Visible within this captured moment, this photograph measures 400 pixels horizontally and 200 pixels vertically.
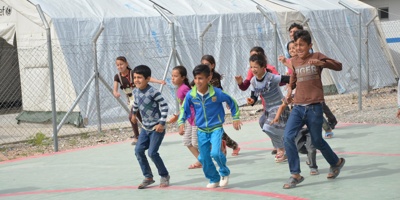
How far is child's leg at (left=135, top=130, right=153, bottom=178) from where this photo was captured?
335 inches

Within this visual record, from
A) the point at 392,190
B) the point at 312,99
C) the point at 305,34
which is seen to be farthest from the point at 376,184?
the point at 305,34

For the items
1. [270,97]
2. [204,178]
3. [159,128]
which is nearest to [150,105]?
[159,128]

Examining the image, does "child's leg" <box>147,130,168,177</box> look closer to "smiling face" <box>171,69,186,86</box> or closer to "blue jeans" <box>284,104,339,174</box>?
"smiling face" <box>171,69,186,86</box>

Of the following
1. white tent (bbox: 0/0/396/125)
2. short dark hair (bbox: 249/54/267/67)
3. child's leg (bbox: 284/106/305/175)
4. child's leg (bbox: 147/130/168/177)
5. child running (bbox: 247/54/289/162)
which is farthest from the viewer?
white tent (bbox: 0/0/396/125)

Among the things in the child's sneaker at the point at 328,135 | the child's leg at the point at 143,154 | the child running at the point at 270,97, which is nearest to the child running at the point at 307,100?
the child running at the point at 270,97

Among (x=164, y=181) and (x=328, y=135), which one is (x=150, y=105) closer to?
(x=164, y=181)

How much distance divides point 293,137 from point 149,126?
162 centimetres

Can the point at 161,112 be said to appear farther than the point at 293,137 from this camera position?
Yes

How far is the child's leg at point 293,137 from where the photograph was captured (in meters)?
8.01

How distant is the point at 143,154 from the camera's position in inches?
336

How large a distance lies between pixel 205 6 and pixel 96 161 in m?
9.36

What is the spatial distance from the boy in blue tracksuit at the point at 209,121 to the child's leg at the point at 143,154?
47 centimetres

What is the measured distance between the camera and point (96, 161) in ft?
36.3

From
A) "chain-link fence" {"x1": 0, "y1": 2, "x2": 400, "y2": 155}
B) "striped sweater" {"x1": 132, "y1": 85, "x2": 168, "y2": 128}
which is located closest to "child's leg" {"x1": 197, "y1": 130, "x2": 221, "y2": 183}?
"striped sweater" {"x1": 132, "y1": 85, "x2": 168, "y2": 128}
